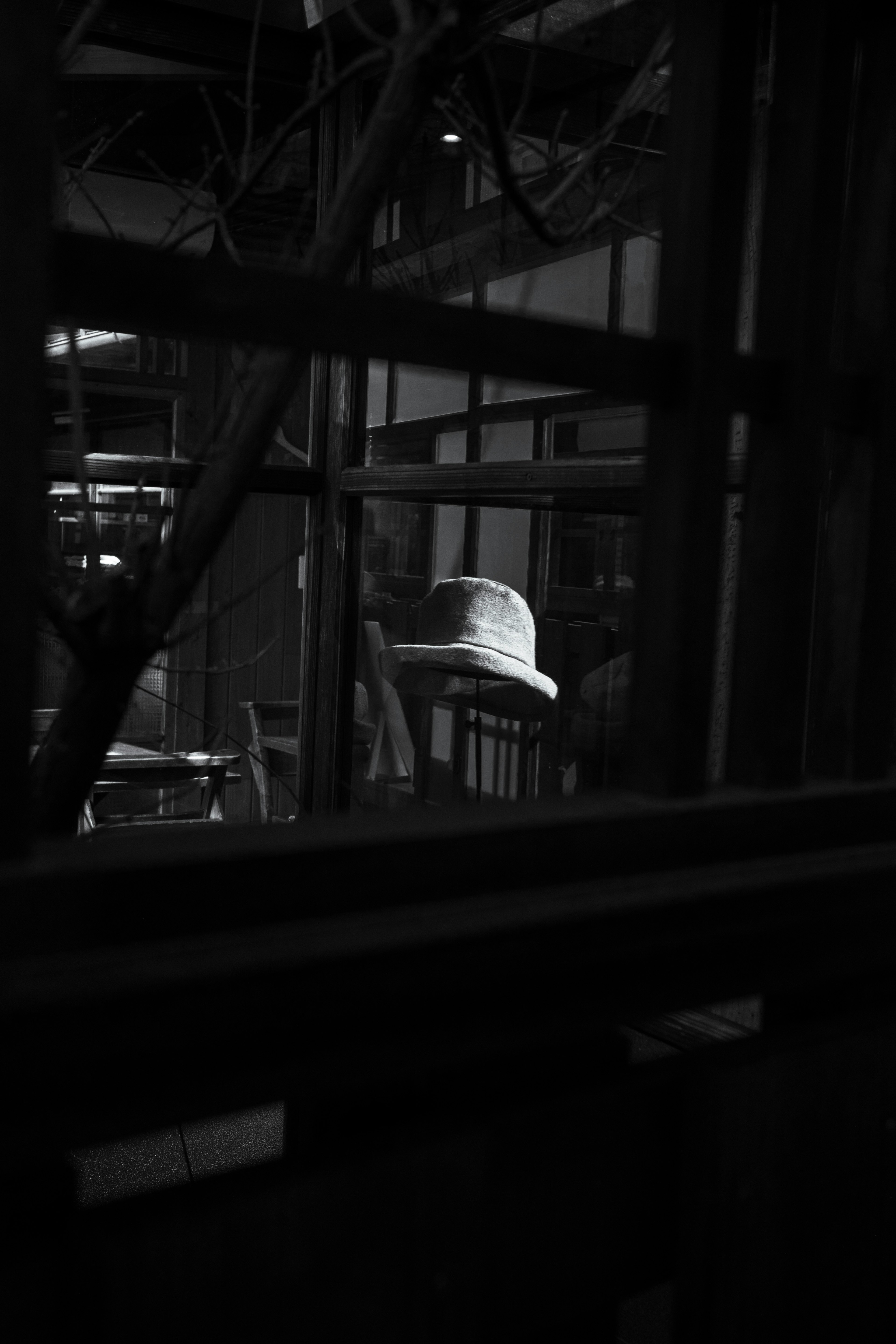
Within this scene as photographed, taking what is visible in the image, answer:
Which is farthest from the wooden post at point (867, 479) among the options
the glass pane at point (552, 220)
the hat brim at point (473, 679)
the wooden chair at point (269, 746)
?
the wooden chair at point (269, 746)

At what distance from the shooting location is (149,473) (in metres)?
3.15

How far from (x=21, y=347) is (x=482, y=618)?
2315 millimetres

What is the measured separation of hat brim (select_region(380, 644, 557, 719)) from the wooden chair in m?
0.48

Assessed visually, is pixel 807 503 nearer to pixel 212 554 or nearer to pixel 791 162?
pixel 791 162

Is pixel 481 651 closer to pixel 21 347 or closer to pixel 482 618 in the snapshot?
pixel 482 618

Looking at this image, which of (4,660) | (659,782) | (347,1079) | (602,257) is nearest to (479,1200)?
(347,1079)

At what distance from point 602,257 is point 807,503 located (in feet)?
6.11

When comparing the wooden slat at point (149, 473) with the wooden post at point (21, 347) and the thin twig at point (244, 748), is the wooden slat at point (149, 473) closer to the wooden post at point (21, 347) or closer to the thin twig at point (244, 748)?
the thin twig at point (244, 748)

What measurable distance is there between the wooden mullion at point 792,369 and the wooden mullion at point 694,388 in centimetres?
5

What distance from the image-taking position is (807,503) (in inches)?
35.4

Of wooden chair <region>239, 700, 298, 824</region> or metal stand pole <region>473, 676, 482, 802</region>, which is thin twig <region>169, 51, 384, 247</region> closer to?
metal stand pole <region>473, 676, 482, 802</region>

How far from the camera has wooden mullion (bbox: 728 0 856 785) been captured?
88 centimetres

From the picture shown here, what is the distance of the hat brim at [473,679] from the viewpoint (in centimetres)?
287

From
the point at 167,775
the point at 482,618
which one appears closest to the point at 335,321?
the point at 482,618
